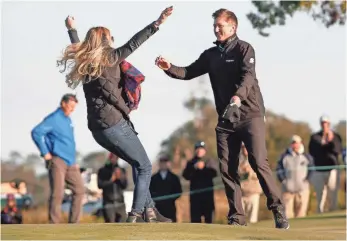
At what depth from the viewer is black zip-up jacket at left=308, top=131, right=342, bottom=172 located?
2453cm

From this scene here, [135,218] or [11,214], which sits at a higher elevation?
[11,214]

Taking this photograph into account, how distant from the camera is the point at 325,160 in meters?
24.7

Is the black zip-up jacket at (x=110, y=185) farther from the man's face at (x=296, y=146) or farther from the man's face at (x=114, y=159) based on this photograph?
the man's face at (x=296, y=146)

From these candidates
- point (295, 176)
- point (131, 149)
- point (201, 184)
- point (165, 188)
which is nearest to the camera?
point (131, 149)

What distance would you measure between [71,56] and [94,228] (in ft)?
6.17

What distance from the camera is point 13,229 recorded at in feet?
46.5

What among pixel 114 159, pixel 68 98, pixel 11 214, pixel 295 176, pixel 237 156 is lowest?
pixel 237 156

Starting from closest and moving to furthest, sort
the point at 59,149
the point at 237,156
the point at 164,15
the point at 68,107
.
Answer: the point at 164,15, the point at 237,156, the point at 59,149, the point at 68,107

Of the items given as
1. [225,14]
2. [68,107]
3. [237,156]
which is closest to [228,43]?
[225,14]

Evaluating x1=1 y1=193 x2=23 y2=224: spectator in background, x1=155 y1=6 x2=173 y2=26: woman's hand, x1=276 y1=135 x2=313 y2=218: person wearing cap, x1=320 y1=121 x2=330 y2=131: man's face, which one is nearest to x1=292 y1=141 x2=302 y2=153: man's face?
x1=276 y1=135 x2=313 y2=218: person wearing cap

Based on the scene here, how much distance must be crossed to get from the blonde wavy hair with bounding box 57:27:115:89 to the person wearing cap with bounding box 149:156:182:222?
829 centimetres

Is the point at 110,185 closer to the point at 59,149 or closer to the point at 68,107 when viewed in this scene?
the point at 68,107

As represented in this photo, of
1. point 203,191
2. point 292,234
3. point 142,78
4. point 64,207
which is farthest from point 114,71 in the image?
point 64,207

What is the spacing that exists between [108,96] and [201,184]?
27.4 ft
